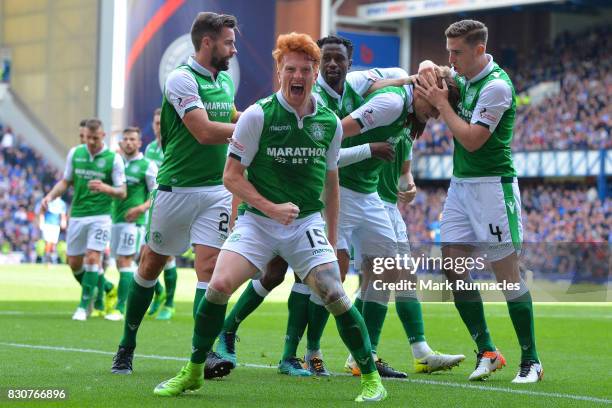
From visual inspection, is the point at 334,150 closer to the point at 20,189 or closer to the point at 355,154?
the point at 355,154

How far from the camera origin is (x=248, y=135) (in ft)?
23.9

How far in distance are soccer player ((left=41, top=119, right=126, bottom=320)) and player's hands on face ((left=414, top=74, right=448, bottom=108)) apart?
22.3 ft

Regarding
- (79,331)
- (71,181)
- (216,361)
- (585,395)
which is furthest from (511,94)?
(71,181)

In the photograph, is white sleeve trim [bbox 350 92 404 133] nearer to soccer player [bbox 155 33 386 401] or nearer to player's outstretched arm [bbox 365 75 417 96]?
player's outstretched arm [bbox 365 75 417 96]

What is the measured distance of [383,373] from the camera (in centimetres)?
899

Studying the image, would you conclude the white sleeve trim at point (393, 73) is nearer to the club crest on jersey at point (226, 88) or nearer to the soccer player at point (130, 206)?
the club crest on jersey at point (226, 88)

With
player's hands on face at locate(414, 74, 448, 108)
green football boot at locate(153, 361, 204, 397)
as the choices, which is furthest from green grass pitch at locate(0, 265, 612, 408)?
player's hands on face at locate(414, 74, 448, 108)

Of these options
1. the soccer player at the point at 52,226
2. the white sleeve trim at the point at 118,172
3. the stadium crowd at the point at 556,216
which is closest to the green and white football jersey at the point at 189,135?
the white sleeve trim at the point at 118,172

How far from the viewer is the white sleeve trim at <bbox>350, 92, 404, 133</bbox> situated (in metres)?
8.76

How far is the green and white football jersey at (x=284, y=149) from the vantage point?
7.30 m

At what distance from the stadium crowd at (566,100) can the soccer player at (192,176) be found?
102 feet

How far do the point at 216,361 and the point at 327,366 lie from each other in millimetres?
1739

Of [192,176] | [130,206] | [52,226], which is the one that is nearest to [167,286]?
[130,206]

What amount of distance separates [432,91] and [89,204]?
7770 millimetres
